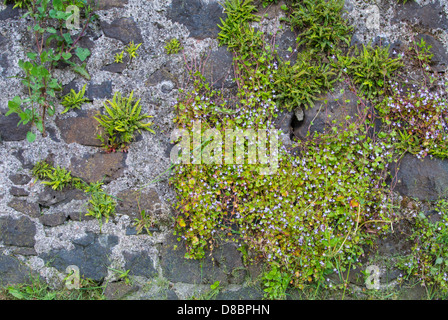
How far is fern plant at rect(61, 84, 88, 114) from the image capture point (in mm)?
2572

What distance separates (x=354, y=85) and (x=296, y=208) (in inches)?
39.0

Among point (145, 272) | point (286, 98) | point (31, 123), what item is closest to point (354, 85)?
point (286, 98)

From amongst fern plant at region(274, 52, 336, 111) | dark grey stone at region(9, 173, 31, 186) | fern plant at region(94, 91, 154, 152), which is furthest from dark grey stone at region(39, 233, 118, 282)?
fern plant at region(274, 52, 336, 111)

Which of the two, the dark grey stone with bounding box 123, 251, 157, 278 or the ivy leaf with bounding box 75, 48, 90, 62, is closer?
the ivy leaf with bounding box 75, 48, 90, 62

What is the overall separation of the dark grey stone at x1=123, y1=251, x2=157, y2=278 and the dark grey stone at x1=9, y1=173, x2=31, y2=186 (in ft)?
2.97

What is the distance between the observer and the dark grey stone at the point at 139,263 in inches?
104

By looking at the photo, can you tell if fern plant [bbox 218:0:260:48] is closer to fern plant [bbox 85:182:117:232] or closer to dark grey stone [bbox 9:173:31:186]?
fern plant [bbox 85:182:117:232]

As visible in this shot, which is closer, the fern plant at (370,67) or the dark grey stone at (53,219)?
the fern plant at (370,67)

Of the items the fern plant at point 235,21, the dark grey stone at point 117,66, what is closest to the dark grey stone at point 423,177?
the fern plant at point 235,21

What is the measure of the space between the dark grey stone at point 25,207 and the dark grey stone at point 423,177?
8.61 ft

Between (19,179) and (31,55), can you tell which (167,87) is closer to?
(31,55)

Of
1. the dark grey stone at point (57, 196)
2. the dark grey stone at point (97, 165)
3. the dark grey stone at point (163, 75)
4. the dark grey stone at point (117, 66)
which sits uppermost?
the dark grey stone at point (117, 66)

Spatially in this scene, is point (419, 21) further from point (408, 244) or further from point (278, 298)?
point (278, 298)

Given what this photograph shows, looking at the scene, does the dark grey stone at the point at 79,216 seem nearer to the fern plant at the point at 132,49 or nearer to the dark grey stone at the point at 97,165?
the dark grey stone at the point at 97,165
